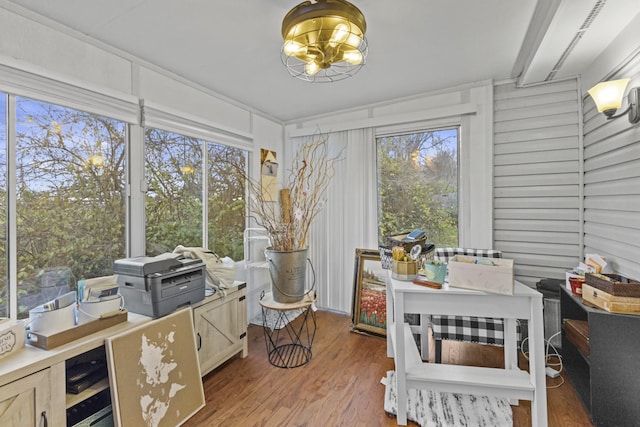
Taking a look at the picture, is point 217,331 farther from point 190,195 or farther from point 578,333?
point 578,333

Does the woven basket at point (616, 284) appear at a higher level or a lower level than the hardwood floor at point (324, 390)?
higher

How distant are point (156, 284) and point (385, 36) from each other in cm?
217

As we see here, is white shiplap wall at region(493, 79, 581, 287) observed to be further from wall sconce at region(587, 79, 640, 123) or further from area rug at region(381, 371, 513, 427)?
area rug at region(381, 371, 513, 427)

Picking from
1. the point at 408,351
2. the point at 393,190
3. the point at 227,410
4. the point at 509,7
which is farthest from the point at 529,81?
the point at 227,410

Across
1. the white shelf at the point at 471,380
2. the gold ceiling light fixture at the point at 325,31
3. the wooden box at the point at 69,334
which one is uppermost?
the gold ceiling light fixture at the point at 325,31

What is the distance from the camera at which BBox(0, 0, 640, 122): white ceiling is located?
1.63 meters

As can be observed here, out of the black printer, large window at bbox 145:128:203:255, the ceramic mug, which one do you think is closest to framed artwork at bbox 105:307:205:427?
the black printer

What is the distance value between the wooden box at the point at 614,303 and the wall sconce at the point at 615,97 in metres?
0.99

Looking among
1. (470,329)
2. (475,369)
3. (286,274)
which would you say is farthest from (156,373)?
(470,329)

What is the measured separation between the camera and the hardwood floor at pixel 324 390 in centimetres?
178

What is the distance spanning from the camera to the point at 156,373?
1.67m

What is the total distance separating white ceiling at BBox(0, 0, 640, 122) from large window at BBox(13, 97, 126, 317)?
0.60 metres

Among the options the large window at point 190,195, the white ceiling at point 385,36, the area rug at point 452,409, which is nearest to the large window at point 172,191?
the large window at point 190,195

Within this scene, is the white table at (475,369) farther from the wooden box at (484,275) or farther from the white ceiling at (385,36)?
the white ceiling at (385,36)
